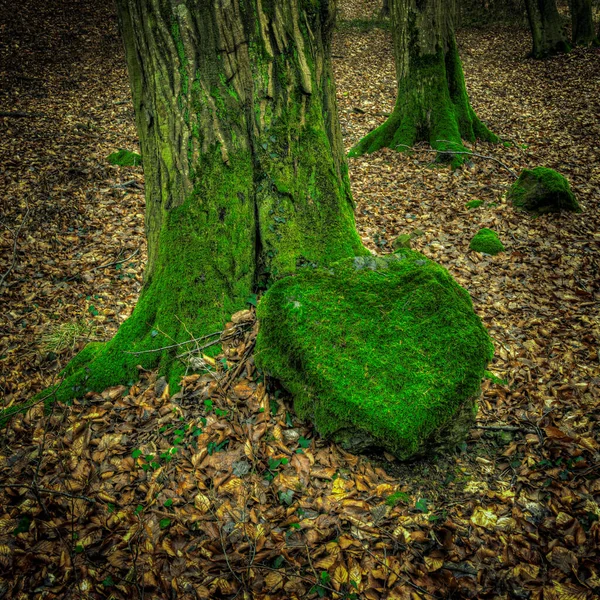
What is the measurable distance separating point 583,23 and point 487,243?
50.0 ft

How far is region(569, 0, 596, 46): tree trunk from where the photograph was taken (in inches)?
579

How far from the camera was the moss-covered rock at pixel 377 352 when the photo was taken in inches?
110

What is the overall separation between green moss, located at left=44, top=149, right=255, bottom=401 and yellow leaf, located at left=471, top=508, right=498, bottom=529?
7.94 feet

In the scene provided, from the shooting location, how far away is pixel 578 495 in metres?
2.89

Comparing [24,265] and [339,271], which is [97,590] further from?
[24,265]

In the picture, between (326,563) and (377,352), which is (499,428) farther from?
(326,563)

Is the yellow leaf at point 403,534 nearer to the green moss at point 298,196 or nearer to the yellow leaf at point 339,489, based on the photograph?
the yellow leaf at point 339,489

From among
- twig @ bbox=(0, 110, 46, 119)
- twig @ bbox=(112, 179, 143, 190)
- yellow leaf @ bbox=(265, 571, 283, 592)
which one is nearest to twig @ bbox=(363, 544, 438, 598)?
yellow leaf @ bbox=(265, 571, 283, 592)

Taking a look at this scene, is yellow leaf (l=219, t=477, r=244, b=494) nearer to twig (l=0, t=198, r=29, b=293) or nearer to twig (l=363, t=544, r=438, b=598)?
twig (l=363, t=544, r=438, b=598)

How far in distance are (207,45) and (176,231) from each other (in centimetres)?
151

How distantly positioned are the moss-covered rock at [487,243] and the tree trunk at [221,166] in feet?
9.72

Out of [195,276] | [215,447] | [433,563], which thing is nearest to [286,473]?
[215,447]

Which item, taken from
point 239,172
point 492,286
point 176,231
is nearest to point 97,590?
point 176,231

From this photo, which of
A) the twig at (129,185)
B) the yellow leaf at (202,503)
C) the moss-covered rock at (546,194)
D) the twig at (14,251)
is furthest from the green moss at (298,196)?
the twig at (129,185)
